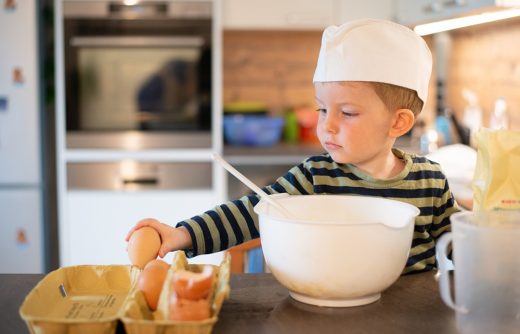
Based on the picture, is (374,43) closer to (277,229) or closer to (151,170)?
(277,229)

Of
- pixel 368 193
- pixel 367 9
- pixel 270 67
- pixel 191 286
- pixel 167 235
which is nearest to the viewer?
pixel 191 286

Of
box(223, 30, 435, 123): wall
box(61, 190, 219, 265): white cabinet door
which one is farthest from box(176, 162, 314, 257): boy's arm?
box(223, 30, 435, 123): wall

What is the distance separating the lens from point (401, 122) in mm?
1258

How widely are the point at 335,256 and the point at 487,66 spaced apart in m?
2.28

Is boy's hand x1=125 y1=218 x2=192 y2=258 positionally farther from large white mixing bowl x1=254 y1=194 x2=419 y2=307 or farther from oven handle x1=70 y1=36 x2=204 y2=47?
oven handle x1=70 y1=36 x2=204 y2=47

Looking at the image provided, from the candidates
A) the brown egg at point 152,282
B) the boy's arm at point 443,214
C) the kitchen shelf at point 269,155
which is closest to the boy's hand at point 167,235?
the brown egg at point 152,282

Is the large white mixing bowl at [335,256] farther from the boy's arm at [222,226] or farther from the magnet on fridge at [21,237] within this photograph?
the magnet on fridge at [21,237]

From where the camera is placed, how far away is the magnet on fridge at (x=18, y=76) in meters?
2.87

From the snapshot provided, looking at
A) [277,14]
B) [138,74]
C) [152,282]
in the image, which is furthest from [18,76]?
[152,282]

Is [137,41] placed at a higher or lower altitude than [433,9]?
lower

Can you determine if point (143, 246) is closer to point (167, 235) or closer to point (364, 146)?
point (167, 235)

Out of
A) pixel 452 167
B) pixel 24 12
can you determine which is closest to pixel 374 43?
pixel 452 167

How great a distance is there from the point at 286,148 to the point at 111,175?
73 cm

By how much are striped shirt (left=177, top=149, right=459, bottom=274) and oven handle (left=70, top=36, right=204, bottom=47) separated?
1.75 meters
